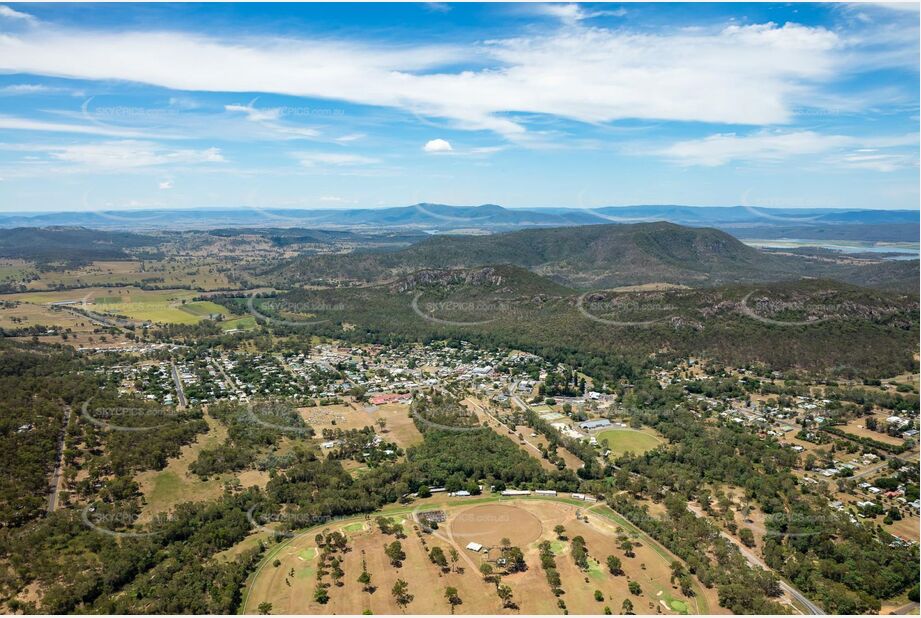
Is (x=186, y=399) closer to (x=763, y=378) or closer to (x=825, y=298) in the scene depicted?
(x=763, y=378)

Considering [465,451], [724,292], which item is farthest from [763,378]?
[465,451]

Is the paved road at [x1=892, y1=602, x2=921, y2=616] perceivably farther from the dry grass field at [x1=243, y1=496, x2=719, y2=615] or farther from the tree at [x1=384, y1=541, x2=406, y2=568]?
the tree at [x1=384, y1=541, x2=406, y2=568]

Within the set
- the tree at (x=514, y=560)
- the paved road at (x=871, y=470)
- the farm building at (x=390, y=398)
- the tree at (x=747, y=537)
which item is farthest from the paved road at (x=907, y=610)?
the farm building at (x=390, y=398)

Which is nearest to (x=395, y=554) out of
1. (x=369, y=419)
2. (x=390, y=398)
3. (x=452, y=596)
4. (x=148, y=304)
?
(x=452, y=596)

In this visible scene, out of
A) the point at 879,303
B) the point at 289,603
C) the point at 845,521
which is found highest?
the point at 879,303

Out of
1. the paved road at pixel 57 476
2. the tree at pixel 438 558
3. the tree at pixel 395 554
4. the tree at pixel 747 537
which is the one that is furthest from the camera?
the paved road at pixel 57 476

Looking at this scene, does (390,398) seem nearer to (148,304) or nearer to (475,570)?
(475,570)

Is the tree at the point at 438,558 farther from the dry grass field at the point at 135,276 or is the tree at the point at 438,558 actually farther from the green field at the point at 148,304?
the dry grass field at the point at 135,276

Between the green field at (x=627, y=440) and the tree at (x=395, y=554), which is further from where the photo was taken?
the green field at (x=627, y=440)
